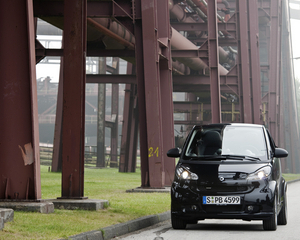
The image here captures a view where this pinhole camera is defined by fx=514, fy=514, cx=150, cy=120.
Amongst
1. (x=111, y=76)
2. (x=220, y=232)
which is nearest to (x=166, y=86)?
(x=111, y=76)

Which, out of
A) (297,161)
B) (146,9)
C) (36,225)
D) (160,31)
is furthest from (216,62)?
(297,161)

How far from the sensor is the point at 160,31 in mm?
16594

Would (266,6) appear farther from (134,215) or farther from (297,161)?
(134,215)

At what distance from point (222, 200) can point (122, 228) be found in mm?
1471

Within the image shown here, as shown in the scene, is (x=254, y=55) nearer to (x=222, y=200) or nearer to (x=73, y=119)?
(x=73, y=119)

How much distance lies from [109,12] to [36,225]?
9.71 m

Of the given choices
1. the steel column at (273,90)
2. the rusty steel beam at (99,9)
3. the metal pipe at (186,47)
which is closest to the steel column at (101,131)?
the metal pipe at (186,47)

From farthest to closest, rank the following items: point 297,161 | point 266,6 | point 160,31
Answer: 1. point 297,161
2. point 266,6
3. point 160,31

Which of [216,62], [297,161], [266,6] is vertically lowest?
[297,161]

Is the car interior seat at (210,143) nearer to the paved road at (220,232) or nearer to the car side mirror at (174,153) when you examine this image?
the car side mirror at (174,153)

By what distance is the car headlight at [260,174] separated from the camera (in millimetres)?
7379

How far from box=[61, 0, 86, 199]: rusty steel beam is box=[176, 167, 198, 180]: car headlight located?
2.47 m

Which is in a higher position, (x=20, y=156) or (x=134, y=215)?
(x=20, y=156)

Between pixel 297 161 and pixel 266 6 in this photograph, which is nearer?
pixel 266 6
